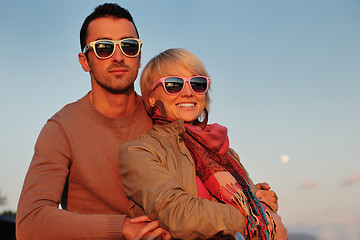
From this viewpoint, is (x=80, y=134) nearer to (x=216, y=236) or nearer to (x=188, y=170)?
(x=188, y=170)

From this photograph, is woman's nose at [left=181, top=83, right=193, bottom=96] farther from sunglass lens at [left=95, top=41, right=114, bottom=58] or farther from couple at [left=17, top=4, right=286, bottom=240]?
sunglass lens at [left=95, top=41, right=114, bottom=58]

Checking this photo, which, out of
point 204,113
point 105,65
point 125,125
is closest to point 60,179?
point 125,125

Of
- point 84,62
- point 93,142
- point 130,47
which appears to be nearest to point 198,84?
point 130,47

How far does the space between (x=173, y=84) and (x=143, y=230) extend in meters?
1.32

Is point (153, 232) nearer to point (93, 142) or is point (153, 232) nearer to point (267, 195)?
point (267, 195)

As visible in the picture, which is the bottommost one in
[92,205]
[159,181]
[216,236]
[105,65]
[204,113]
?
[92,205]

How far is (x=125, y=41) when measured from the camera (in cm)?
438

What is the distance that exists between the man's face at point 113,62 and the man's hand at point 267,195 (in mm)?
1796

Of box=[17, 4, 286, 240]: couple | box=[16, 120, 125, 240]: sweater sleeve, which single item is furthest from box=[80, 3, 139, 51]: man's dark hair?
box=[16, 120, 125, 240]: sweater sleeve

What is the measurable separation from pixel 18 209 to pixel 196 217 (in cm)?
190

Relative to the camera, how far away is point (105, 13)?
15.0ft

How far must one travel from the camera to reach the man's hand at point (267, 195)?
3749 mm

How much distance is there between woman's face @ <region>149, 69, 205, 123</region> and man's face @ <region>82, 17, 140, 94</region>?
74 cm

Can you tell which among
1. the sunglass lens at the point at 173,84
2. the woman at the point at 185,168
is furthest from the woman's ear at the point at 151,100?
the sunglass lens at the point at 173,84
